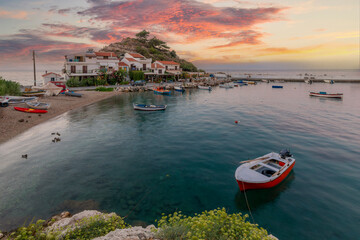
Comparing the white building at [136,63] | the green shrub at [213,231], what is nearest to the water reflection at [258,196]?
the green shrub at [213,231]

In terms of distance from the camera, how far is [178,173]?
698 inches

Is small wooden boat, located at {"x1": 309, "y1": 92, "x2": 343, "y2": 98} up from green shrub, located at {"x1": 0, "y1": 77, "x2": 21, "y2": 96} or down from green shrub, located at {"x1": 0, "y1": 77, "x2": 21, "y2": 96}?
down

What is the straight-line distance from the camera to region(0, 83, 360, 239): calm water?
12.6m

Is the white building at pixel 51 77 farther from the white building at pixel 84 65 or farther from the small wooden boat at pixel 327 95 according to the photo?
the small wooden boat at pixel 327 95

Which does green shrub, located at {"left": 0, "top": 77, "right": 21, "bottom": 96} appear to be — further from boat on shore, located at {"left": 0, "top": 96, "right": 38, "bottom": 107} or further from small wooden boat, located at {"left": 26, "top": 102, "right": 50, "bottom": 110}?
small wooden boat, located at {"left": 26, "top": 102, "right": 50, "bottom": 110}

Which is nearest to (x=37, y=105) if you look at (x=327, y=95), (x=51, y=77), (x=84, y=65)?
(x=51, y=77)

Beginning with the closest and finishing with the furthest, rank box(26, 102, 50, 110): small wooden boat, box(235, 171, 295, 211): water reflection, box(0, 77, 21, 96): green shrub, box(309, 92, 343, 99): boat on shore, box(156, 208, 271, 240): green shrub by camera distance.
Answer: box(156, 208, 271, 240): green shrub < box(235, 171, 295, 211): water reflection < box(26, 102, 50, 110): small wooden boat < box(0, 77, 21, 96): green shrub < box(309, 92, 343, 99): boat on shore

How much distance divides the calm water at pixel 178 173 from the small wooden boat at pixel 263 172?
0.89 metres

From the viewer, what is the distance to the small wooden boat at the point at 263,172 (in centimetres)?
1413

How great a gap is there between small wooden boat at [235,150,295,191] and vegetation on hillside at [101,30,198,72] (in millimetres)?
132892

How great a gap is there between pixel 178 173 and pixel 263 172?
24.0 feet

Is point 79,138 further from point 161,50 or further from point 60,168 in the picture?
point 161,50

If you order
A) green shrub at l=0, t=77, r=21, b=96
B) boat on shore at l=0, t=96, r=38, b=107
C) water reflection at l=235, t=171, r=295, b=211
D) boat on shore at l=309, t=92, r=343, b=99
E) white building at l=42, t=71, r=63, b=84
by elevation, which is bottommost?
water reflection at l=235, t=171, r=295, b=211

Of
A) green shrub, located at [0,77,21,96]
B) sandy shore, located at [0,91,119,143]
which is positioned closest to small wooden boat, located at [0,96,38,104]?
sandy shore, located at [0,91,119,143]
